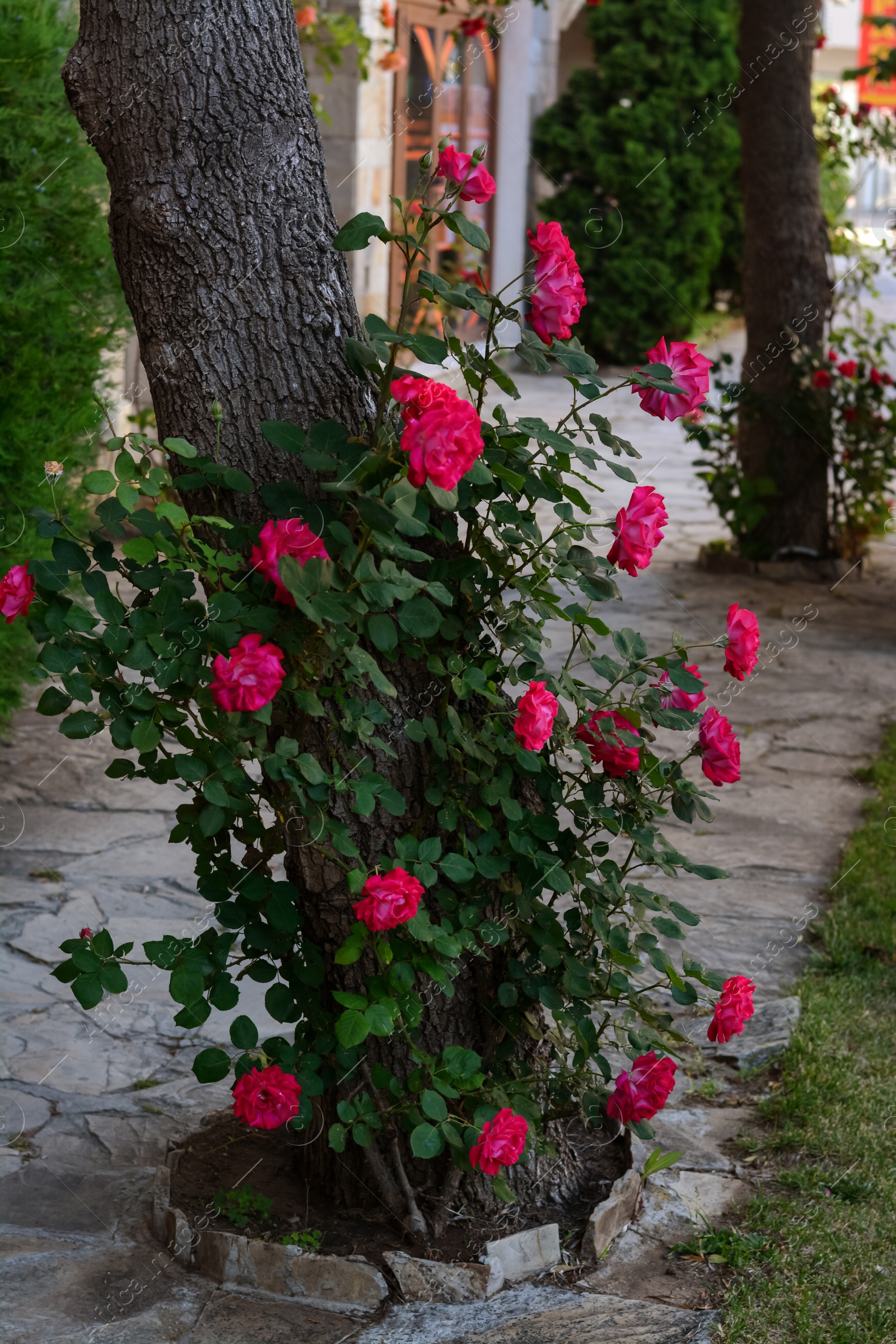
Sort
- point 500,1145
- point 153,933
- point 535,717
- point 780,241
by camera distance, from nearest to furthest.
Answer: point 535,717 < point 500,1145 < point 153,933 < point 780,241

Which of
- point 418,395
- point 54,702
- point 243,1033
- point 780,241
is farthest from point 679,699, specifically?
point 780,241

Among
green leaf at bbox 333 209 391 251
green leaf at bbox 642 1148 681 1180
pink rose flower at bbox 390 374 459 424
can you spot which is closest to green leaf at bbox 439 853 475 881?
pink rose flower at bbox 390 374 459 424

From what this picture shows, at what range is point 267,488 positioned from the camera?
193cm

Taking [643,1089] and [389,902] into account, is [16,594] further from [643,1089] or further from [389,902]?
[643,1089]

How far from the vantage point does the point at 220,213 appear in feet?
6.42

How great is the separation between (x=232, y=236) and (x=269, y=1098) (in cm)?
123

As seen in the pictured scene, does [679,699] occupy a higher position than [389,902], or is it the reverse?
[679,699]

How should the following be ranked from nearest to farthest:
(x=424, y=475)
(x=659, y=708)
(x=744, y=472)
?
(x=424, y=475)
(x=659, y=708)
(x=744, y=472)

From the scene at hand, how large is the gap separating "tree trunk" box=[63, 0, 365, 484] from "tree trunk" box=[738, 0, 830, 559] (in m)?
4.65

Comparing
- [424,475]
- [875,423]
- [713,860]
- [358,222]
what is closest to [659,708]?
[424,475]

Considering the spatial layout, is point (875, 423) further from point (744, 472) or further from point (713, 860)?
point (713, 860)

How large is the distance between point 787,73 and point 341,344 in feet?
16.6

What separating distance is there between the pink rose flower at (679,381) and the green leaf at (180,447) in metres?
0.63

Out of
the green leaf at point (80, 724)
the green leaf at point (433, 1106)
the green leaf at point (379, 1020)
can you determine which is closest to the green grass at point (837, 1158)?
the green leaf at point (433, 1106)
